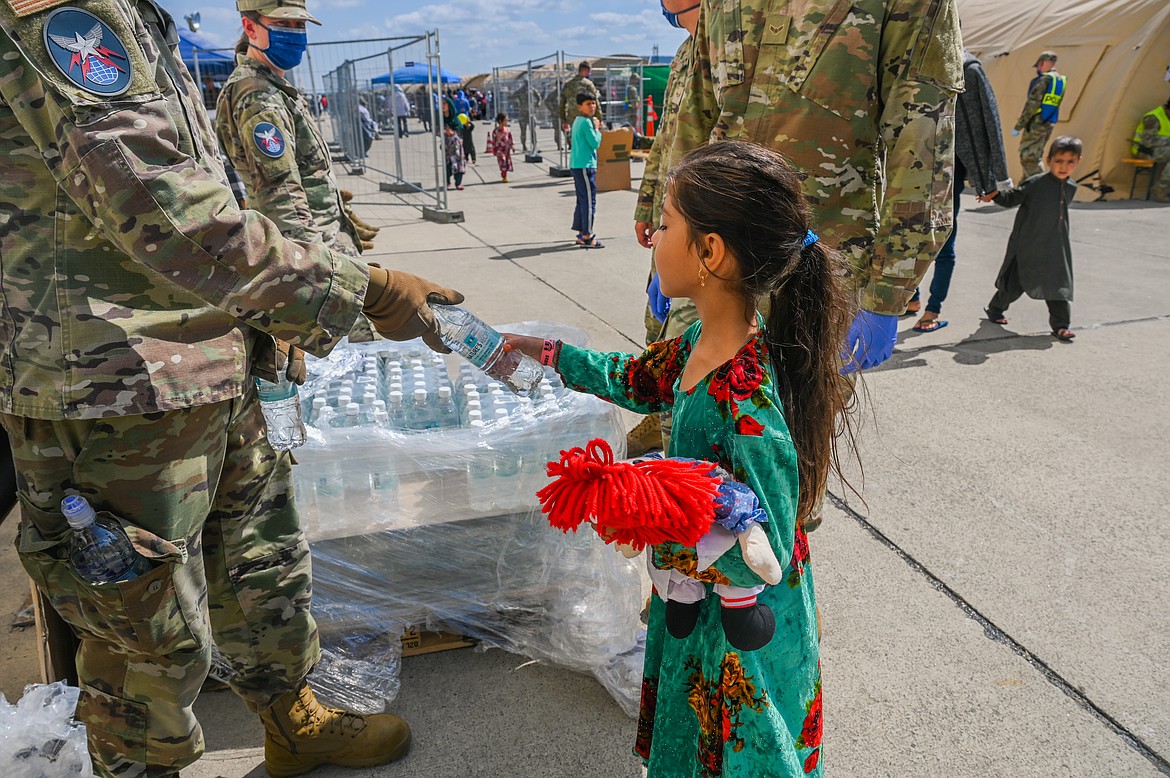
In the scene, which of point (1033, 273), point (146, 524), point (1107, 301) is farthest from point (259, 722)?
point (1107, 301)

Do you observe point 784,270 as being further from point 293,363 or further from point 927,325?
point 927,325

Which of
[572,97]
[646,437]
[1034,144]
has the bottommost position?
[646,437]

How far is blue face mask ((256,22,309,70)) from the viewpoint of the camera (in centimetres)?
368

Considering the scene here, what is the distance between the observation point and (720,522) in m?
1.35

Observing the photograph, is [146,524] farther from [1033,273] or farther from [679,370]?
[1033,273]

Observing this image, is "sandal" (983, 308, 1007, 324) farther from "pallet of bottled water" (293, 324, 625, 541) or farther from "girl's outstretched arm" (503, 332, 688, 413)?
"girl's outstretched arm" (503, 332, 688, 413)

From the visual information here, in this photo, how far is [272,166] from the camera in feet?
11.8

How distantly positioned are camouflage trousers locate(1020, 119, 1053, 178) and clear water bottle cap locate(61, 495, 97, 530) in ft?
39.9

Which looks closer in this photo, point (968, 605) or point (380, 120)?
point (968, 605)

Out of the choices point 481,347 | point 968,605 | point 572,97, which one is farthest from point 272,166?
point 572,97

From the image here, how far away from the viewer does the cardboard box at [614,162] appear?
13039mm

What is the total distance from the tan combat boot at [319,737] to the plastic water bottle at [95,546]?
0.69 meters

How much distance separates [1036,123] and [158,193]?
12056 millimetres

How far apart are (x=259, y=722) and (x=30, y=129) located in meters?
1.69
